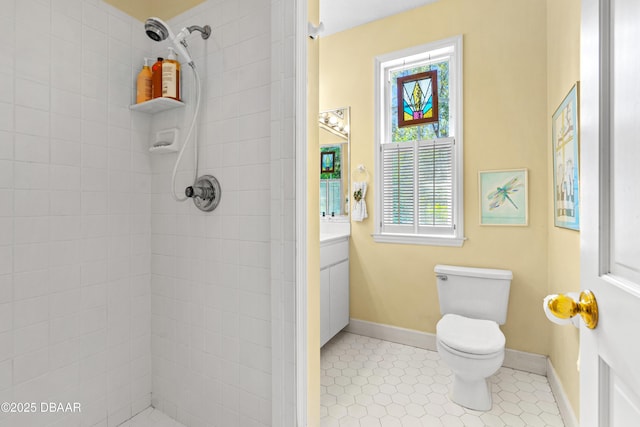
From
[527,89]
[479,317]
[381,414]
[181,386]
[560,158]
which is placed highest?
[527,89]

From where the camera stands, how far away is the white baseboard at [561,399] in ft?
4.77

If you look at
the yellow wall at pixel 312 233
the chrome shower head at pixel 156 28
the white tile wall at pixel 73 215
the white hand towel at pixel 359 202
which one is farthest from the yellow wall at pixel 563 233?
the white tile wall at pixel 73 215

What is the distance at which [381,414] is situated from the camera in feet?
5.40

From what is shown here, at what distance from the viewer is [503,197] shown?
6.88ft

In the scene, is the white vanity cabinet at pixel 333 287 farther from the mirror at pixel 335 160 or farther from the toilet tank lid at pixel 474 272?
the toilet tank lid at pixel 474 272

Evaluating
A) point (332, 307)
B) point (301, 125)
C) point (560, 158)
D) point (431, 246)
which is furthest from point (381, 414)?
point (560, 158)

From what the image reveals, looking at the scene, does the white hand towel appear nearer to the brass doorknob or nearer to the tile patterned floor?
the tile patterned floor

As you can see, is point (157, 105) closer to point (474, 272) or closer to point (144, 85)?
point (144, 85)

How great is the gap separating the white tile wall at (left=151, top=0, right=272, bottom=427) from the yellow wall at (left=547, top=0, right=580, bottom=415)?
1373mm

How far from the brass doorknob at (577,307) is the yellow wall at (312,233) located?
79 cm

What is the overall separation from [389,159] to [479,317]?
1.33 metres

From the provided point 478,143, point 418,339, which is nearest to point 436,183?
point 478,143

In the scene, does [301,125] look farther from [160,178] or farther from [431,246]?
[431,246]

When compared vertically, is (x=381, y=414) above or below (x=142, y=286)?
below
